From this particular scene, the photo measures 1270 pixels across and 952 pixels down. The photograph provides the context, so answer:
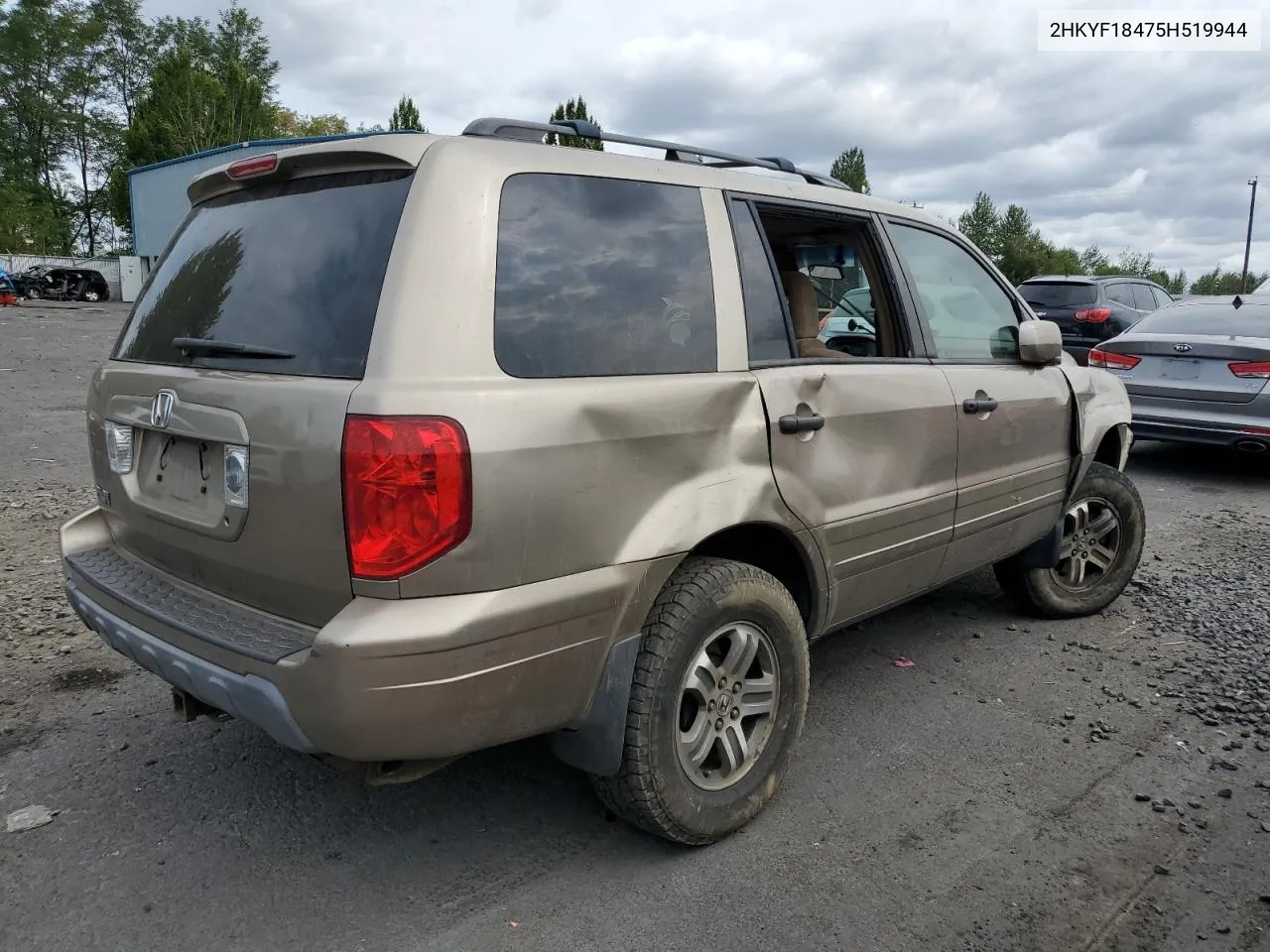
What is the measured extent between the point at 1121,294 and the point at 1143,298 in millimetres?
1038

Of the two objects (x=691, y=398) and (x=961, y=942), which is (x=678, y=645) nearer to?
(x=691, y=398)

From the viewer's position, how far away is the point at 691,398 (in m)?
2.54

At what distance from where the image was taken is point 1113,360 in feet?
27.2

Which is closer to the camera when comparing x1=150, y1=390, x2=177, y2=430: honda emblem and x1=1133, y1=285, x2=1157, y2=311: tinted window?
x1=150, y1=390, x2=177, y2=430: honda emblem

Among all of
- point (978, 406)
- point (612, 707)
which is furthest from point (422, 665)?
point (978, 406)

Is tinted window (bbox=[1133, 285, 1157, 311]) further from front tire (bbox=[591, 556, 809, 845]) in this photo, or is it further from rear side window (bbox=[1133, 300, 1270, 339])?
front tire (bbox=[591, 556, 809, 845])

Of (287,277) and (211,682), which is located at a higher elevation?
(287,277)

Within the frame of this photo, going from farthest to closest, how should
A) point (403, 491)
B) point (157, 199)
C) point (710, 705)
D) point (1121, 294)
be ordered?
point (157, 199), point (1121, 294), point (710, 705), point (403, 491)

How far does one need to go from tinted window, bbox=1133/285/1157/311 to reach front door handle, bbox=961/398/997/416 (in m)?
12.1

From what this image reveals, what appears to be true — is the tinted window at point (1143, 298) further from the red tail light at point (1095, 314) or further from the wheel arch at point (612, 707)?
the wheel arch at point (612, 707)

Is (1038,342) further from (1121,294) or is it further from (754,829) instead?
(1121,294)

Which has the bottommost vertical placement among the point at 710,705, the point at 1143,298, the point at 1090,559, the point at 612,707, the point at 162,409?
the point at 1090,559

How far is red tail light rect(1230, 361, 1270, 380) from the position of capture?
24.2 feet

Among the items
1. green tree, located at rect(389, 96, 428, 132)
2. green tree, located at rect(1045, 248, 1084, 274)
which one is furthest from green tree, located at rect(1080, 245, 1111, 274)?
green tree, located at rect(389, 96, 428, 132)
